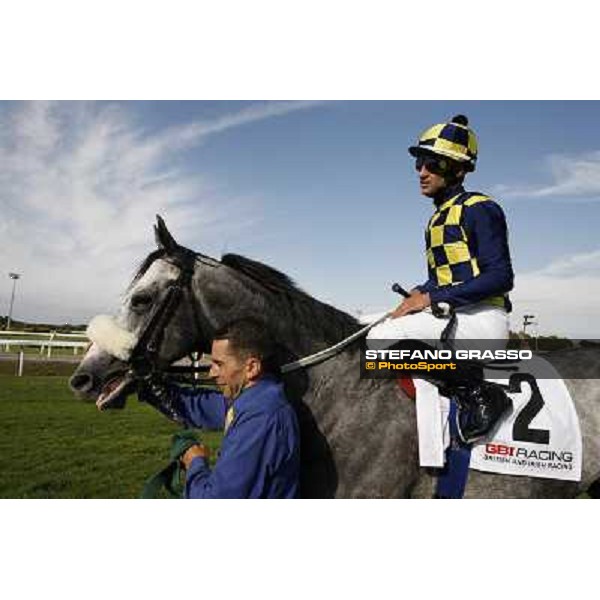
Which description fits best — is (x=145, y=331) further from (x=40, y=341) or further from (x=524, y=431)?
(x=40, y=341)

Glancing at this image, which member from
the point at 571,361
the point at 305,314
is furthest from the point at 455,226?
the point at 571,361

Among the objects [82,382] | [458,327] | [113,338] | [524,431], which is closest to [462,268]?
[458,327]

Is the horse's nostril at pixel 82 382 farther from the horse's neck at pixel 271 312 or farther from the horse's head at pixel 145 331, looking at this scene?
the horse's neck at pixel 271 312

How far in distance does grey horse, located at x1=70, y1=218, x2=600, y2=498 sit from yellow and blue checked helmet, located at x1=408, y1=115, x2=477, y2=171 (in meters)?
1.03

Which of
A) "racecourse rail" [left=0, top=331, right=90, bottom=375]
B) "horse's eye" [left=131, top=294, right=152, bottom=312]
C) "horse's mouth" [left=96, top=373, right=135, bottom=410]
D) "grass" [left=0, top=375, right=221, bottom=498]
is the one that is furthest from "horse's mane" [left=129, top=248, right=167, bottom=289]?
"racecourse rail" [left=0, top=331, right=90, bottom=375]

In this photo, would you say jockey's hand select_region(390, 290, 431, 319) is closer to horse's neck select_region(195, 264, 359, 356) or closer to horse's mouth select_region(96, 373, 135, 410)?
horse's neck select_region(195, 264, 359, 356)

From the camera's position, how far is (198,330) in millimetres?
3180

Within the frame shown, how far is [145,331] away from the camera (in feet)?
10.1

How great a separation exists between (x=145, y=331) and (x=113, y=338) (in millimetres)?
162

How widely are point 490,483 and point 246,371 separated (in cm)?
139

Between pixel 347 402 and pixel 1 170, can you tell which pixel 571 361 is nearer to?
pixel 347 402

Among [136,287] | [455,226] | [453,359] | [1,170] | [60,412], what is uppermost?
[1,170]

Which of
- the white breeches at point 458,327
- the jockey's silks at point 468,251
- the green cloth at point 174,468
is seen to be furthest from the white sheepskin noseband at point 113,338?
the jockey's silks at point 468,251

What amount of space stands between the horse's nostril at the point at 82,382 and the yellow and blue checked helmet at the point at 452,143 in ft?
7.05
